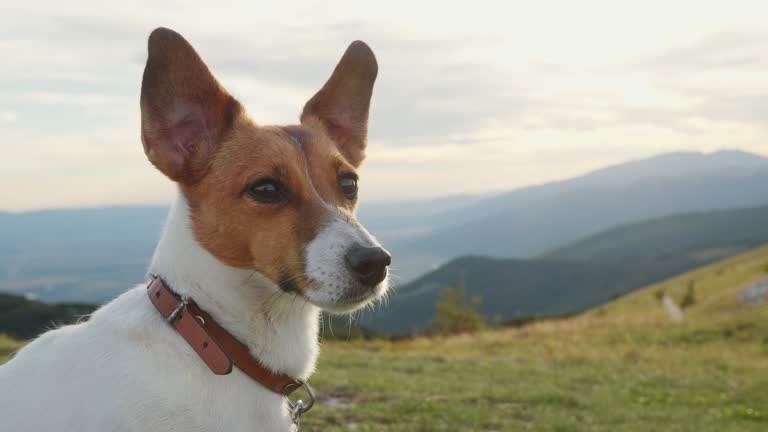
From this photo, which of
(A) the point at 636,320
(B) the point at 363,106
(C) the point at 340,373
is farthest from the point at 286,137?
(A) the point at 636,320

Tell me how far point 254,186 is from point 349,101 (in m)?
1.70

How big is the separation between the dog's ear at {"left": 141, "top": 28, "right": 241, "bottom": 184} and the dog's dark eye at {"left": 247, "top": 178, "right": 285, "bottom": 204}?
1.34 ft

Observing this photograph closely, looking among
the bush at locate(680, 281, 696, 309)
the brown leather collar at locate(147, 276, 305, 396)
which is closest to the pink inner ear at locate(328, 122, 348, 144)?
the brown leather collar at locate(147, 276, 305, 396)

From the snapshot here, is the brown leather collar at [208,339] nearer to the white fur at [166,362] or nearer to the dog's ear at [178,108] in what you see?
the white fur at [166,362]

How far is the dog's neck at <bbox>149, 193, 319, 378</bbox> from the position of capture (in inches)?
164

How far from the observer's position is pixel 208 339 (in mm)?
3922

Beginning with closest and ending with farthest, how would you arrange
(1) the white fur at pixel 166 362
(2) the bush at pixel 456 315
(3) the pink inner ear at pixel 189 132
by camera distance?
(1) the white fur at pixel 166 362 → (3) the pink inner ear at pixel 189 132 → (2) the bush at pixel 456 315

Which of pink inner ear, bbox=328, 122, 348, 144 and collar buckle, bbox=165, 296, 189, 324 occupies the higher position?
pink inner ear, bbox=328, 122, 348, 144

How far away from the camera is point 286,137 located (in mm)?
4691

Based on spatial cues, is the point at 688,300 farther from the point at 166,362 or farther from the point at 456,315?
the point at 166,362

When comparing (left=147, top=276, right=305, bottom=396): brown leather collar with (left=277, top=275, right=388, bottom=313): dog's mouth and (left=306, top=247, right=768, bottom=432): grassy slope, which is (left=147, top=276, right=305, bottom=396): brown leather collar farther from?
(left=306, top=247, right=768, bottom=432): grassy slope

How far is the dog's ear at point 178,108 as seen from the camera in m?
4.18

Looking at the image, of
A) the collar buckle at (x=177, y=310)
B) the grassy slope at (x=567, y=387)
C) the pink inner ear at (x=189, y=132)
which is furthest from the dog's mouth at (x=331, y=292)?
the grassy slope at (x=567, y=387)

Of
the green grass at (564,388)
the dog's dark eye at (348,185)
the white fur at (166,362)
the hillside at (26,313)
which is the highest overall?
the dog's dark eye at (348,185)
